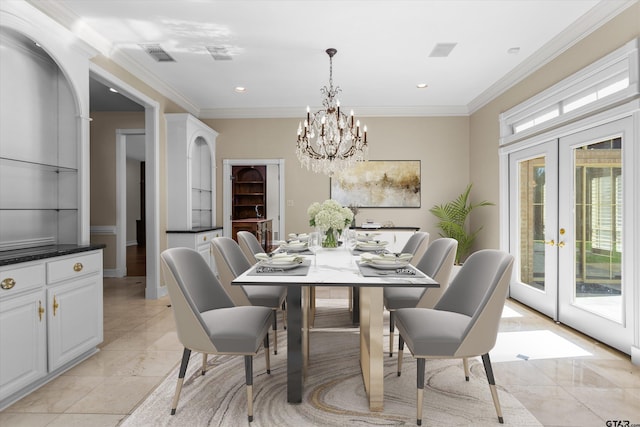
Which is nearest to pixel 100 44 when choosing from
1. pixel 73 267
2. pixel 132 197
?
pixel 73 267

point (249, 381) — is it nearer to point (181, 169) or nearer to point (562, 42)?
point (181, 169)

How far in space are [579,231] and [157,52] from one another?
4632 millimetres

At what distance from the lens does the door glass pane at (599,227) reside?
3.07 meters

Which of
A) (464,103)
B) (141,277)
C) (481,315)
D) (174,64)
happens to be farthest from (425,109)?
(141,277)

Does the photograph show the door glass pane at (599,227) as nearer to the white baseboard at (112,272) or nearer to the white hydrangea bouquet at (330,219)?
the white hydrangea bouquet at (330,219)

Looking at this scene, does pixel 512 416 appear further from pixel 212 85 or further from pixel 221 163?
pixel 221 163

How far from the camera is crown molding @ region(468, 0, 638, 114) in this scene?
117 inches

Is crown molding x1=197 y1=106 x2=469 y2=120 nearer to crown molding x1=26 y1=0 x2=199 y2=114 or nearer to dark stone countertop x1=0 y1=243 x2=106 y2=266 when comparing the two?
crown molding x1=26 y1=0 x2=199 y2=114

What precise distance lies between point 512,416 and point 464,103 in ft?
16.5

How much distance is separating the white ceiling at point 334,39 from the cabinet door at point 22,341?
2.27 metres

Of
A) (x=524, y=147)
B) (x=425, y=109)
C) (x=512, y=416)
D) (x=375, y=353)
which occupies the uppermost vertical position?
(x=425, y=109)

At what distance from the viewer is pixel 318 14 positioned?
317 cm

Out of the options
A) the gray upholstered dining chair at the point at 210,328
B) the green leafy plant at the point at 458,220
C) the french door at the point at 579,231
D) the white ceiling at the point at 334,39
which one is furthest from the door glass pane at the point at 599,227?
the gray upholstered dining chair at the point at 210,328

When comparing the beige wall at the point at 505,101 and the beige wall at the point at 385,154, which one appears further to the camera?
the beige wall at the point at 385,154
